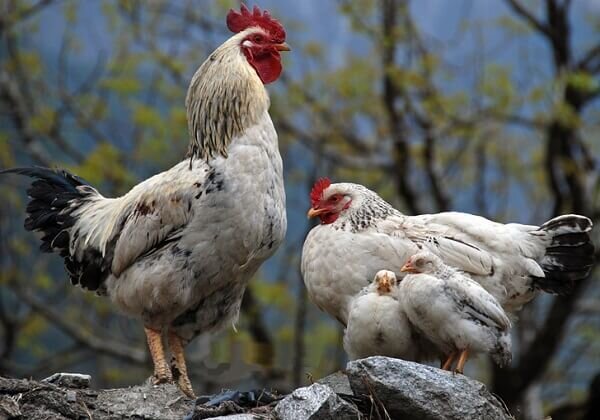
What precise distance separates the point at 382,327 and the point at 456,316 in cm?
44

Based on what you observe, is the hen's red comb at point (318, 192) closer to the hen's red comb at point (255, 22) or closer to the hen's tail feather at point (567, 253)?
the hen's red comb at point (255, 22)

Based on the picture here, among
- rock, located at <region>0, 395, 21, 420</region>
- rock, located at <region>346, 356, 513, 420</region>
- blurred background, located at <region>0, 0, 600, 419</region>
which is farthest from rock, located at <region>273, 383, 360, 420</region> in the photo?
blurred background, located at <region>0, 0, 600, 419</region>

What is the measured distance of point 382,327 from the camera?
5148 millimetres

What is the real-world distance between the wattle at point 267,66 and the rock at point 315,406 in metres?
2.29

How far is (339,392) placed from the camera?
16.2 ft

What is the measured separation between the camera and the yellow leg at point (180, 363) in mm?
5723

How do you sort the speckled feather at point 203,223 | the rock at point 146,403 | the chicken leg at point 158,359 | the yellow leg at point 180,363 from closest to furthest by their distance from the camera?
1. the rock at point 146,403
2. the speckled feather at point 203,223
3. the chicken leg at point 158,359
4. the yellow leg at point 180,363

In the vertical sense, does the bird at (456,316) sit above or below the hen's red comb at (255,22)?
below

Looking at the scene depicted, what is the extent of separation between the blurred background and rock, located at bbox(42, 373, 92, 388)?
464cm

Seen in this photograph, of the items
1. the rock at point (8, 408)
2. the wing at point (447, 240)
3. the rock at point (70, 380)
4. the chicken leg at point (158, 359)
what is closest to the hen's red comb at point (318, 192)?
the wing at point (447, 240)

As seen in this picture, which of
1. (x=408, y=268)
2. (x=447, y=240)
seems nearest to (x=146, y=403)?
(x=408, y=268)

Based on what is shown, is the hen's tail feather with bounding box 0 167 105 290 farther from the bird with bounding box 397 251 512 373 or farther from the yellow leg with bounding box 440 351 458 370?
the yellow leg with bounding box 440 351 458 370

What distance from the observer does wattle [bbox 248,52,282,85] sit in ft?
19.7

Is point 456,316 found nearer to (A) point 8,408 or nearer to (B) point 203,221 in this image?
(B) point 203,221
